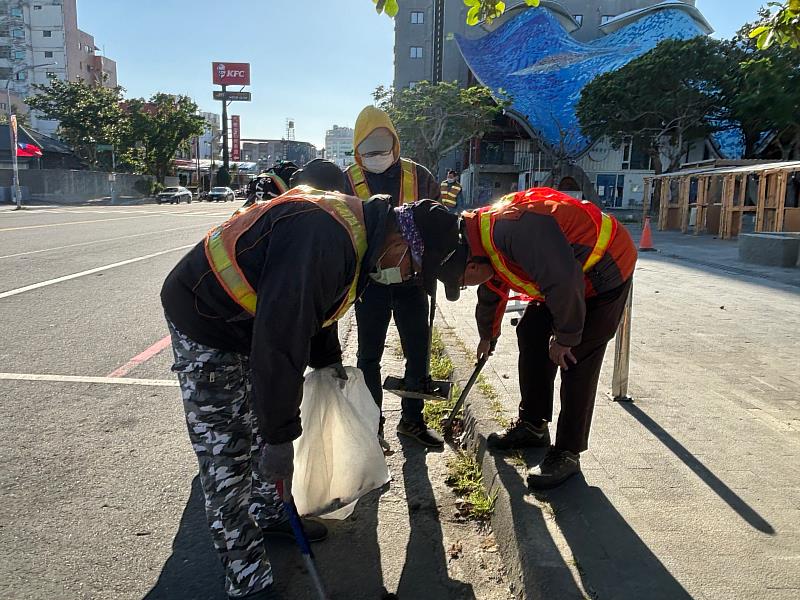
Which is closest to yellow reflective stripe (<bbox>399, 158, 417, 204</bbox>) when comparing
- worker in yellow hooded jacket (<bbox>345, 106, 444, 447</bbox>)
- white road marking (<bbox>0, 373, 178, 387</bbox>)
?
worker in yellow hooded jacket (<bbox>345, 106, 444, 447</bbox>)

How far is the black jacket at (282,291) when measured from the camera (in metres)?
1.69

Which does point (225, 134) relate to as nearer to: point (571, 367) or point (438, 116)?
point (438, 116)

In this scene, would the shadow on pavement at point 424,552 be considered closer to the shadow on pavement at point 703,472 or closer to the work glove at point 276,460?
the work glove at point 276,460

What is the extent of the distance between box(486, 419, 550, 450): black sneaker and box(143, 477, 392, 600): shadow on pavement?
814 millimetres

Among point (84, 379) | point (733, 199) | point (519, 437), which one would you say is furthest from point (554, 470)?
point (733, 199)

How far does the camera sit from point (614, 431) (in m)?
3.55

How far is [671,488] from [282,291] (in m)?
2.18

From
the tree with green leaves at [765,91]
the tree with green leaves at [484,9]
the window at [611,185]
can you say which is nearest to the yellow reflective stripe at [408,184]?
the tree with green leaves at [484,9]

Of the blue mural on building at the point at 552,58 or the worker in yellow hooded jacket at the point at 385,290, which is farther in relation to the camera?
the blue mural on building at the point at 552,58

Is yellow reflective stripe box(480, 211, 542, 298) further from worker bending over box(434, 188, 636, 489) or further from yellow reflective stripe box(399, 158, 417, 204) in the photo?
yellow reflective stripe box(399, 158, 417, 204)

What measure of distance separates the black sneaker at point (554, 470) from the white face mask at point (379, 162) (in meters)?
1.72

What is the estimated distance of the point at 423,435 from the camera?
3605mm

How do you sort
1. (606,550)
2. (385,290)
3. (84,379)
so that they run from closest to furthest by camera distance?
(606,550) < (385,290) < (84,379)

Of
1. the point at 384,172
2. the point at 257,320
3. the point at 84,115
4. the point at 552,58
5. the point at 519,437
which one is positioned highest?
the point at 552,58
